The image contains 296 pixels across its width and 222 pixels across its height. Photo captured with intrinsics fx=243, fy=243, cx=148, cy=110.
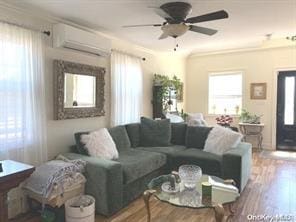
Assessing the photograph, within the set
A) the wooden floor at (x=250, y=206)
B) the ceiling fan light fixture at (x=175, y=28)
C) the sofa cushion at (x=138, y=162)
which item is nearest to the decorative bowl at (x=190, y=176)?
the wooden floor at (x=250, y=206)

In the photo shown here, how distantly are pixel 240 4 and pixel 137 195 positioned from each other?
284cm

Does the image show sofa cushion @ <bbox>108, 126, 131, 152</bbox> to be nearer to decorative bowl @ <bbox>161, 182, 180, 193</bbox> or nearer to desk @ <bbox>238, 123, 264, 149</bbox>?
decorative bowl @ <bbox>161, 182, 180, 193</bbox>

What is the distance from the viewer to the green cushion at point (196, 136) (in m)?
4.31

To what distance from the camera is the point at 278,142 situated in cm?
630

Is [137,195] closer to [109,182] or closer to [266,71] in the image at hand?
[109,182]

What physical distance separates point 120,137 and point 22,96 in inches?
64.8

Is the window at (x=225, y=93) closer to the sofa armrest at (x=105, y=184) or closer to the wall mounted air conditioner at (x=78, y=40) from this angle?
the wall mounted air conditioner at (x=78, y=40)

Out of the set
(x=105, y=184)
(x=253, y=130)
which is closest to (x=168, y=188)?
(x=105, y=184)

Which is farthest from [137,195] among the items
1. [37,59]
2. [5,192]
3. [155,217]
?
[37,59]

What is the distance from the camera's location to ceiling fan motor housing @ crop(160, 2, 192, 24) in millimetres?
2854

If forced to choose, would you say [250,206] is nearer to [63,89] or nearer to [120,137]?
[120,137]

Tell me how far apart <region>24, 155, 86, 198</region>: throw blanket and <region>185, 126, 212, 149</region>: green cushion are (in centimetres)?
218

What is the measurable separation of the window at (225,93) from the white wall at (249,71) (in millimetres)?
145

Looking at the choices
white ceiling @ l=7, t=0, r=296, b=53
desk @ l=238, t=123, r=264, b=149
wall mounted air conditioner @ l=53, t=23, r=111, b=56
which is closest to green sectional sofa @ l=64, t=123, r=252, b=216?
wall mounted air conditioner @ l=53, t=23, r=111, b=56
